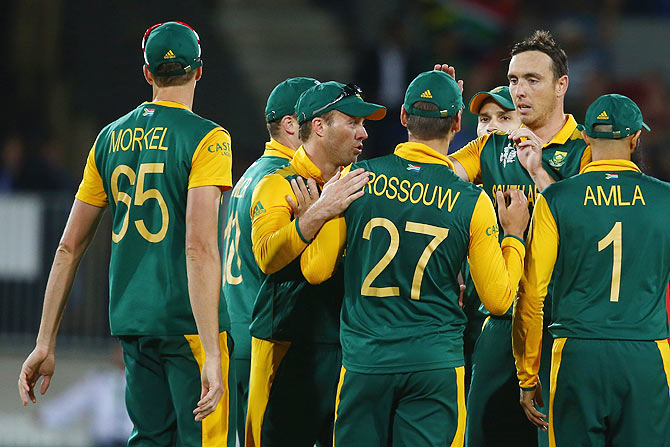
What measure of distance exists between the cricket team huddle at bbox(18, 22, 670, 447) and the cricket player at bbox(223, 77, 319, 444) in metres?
Answer: 0.45

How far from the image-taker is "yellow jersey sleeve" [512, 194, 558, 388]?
4805mm

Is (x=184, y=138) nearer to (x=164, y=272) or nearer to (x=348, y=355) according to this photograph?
(x=164, y=272)

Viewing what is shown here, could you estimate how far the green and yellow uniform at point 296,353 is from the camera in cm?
514

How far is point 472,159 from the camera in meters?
5.64

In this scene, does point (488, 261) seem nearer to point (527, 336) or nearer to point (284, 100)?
point (527, 336)

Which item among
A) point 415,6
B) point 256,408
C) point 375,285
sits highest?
point 415,6

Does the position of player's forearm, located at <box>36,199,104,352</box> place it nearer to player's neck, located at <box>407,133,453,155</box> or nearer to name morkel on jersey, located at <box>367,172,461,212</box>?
name morkel on jersey, located at <box>367,172,461,212</box>

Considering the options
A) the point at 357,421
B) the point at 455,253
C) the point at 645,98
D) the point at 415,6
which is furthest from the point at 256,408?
the point at 415,6

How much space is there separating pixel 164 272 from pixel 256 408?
1.07 m

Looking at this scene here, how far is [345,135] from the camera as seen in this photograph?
502cm

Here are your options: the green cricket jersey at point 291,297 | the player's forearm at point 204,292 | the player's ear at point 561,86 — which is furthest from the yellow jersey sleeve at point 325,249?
the player's ear at point 561,86

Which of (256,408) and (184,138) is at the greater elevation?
(184,138)

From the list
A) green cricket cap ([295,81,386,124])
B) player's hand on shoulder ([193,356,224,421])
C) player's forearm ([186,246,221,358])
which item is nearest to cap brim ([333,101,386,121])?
green cricket cap ([295,81,386,124])

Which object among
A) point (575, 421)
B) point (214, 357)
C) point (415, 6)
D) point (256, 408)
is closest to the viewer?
point (214, 357)
